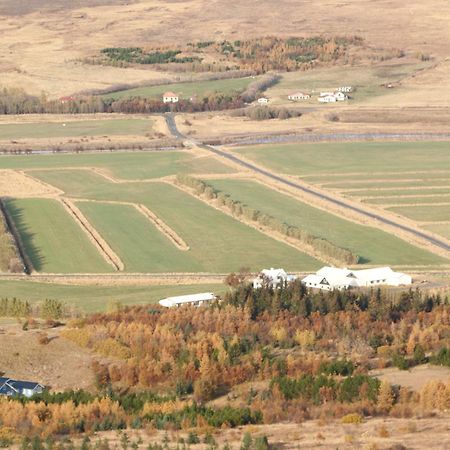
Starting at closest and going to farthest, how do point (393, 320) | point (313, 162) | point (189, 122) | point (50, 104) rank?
point (393, 320) < point (313, 162) < point (189, 122) < point (50, 104)

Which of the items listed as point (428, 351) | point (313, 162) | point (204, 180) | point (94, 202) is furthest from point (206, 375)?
point (313, 162)

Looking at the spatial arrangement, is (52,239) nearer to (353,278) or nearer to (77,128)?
(353,278)

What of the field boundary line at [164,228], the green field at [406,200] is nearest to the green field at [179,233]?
the field boundary line at [164,228]

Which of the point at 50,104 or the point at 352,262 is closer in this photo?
the point at 352,262

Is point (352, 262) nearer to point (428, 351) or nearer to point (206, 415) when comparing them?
point (428, 351)

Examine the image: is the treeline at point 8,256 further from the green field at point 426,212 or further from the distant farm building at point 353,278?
the green field at point 426,212

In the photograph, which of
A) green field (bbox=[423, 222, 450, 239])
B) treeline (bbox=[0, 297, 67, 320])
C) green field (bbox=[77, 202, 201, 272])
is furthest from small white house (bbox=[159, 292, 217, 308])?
green field (bbox=[423, 222, 450, 239])
